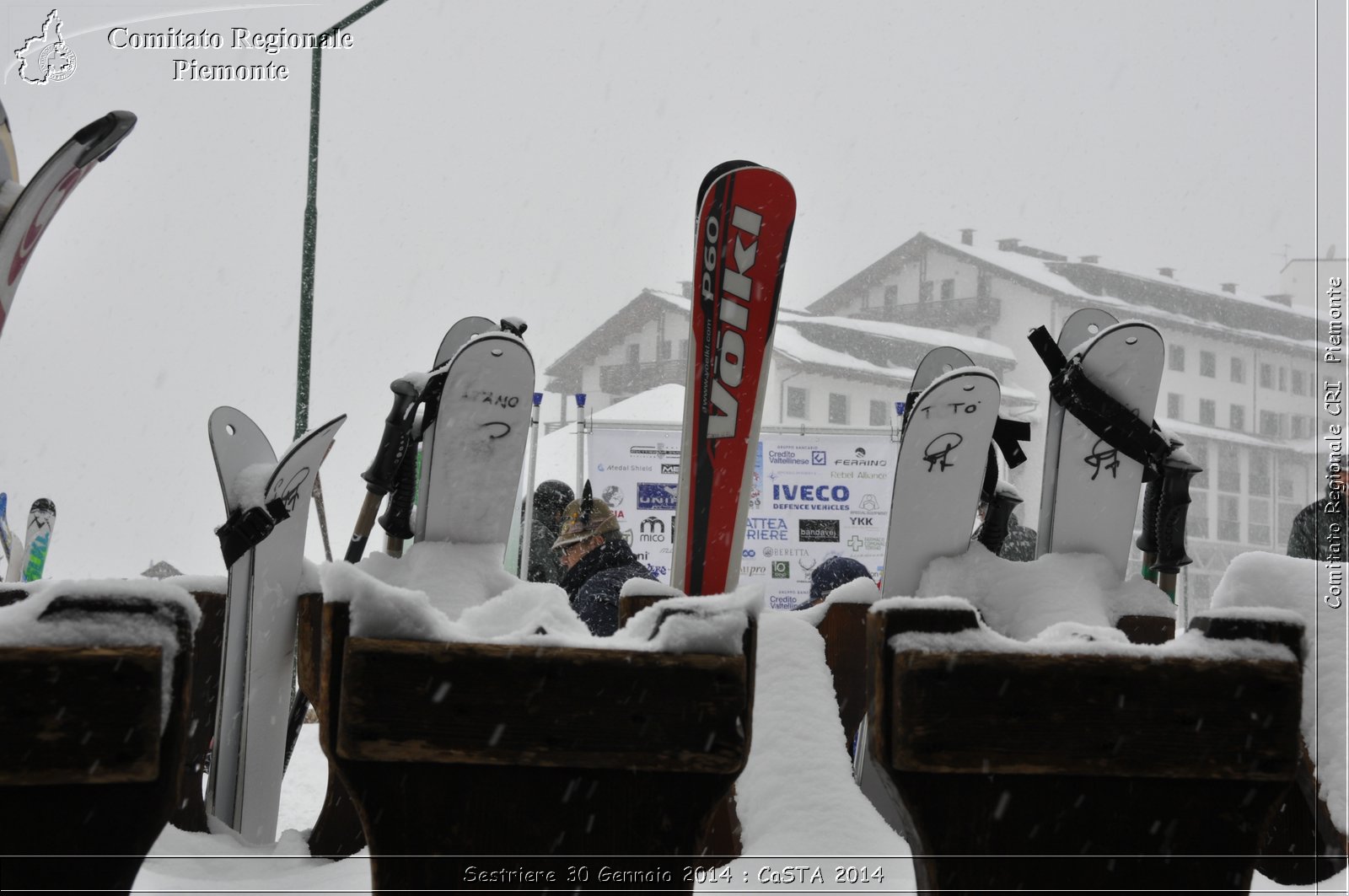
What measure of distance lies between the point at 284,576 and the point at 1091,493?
9.64ft

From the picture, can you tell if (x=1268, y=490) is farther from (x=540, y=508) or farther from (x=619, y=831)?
(x=619, y=831)

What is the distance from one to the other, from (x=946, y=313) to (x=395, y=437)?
4121 cm

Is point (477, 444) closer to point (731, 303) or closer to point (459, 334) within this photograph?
point (731, 303)

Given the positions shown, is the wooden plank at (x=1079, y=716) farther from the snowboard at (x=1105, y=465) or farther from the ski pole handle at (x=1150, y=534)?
the ski pole handle at (x=1150, y=534)

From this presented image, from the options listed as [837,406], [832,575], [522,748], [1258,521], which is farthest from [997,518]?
[1258,521]

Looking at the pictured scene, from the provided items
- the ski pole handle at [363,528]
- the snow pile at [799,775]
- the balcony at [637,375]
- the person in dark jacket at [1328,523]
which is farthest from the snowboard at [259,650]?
the balcony at [637,375]

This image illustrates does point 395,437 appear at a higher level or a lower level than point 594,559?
higher

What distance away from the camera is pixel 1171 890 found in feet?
5.29

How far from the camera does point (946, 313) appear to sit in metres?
43.1

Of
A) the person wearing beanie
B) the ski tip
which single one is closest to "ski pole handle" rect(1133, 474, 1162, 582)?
the person wearing beanie

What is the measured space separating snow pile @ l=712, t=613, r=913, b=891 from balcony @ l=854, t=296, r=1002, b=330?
4109 cm

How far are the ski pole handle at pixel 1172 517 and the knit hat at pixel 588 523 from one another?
2.50 metres

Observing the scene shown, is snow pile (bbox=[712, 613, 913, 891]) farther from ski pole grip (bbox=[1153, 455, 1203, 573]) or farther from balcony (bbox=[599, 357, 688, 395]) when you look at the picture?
balcony (bbox=[599, 357, 688, 395])

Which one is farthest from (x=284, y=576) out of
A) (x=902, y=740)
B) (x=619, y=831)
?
(x=902, y=740)
